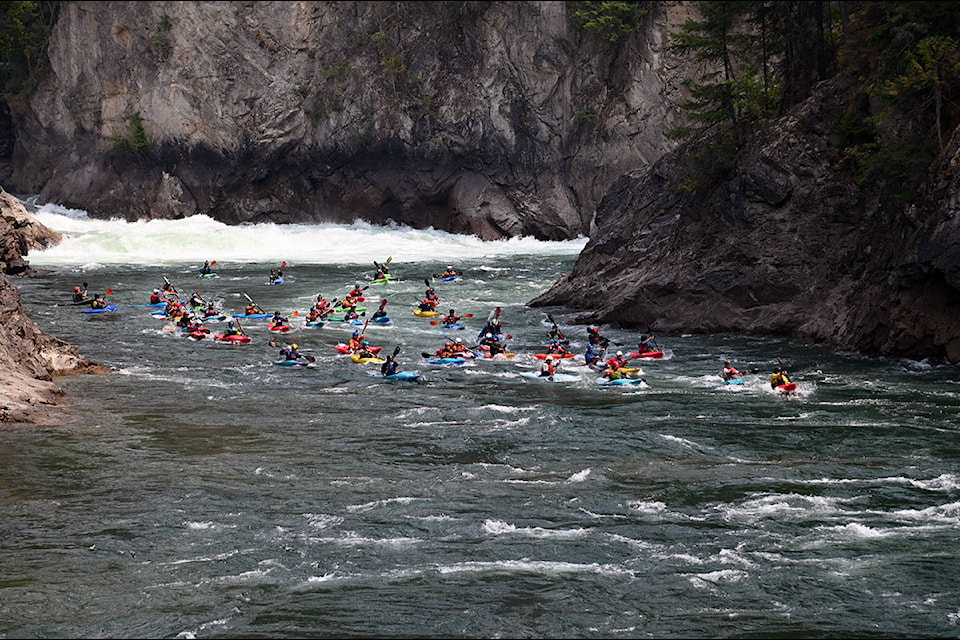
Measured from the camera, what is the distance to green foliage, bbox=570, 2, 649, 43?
262 ft

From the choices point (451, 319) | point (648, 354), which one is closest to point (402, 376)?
point (648, 354)

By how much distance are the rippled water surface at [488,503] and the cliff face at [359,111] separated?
49.5 m

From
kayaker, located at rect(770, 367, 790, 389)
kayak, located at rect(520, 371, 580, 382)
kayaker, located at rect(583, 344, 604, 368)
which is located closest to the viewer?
kayaker, located at rect(770, 367, 790, 389)

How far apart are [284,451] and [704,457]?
9.24m

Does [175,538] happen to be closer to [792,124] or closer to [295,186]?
[792,124]

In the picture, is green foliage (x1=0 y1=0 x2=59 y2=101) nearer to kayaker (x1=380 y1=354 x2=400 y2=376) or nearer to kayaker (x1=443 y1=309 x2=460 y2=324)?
kayaker (x1=443 y1=309 x2=460 y2=324)

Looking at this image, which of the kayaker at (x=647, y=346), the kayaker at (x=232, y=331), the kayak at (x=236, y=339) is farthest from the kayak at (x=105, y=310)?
the kayaker at (x=647, y=346)

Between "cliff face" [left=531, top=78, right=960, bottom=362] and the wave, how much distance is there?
97.3ft

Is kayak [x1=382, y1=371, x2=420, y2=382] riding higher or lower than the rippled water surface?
higher

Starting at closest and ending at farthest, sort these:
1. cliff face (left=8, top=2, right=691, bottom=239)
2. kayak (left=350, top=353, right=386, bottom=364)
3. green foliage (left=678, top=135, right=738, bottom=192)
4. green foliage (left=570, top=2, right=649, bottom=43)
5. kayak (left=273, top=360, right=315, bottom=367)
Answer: kayak (left=273, top=360, right=315, bottom=367) < kayak (left=350, top=353, right=386, bottom=364) < green foliage (left=678, top=135, right=738, bottom=192) < green foliage (left=570, top=2, right=649, bottom=43) < cliff face (left=8, top=2, right=691, bottom=239)

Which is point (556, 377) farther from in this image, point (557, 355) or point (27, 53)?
point (27, 53)

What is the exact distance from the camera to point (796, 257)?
1492 inches

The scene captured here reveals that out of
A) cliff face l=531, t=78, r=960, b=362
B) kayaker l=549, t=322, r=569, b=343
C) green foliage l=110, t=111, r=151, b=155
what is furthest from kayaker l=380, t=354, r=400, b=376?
green foliage l=110, t=111, r=151, b=155

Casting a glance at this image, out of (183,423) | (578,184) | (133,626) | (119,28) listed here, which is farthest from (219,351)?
(119,28)
